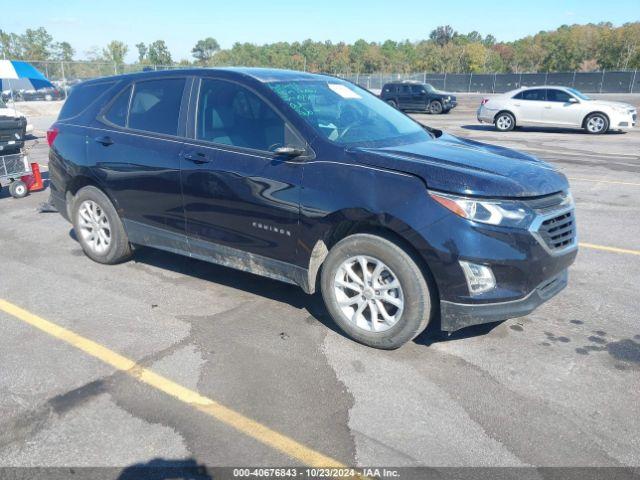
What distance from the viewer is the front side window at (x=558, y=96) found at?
18250 millimetres

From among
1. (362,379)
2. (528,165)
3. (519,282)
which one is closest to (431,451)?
(362,379)

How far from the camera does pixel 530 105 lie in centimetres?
1884

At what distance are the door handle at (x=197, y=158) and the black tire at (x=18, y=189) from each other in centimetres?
591

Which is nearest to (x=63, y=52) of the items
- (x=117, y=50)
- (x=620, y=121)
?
(x=117, y=50)

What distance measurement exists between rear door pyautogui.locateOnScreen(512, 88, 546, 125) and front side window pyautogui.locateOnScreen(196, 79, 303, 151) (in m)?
16.8

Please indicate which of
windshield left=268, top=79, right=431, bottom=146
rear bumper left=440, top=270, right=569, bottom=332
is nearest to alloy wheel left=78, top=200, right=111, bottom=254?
windshield left=268, top=79, right=431, bottom=146

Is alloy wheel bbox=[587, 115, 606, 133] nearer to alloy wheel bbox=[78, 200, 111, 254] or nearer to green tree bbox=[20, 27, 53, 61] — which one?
alloy wheel bbox=[78, 200, 111, 254]

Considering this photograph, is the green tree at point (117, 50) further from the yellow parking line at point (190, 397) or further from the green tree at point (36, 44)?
the yellow parking line at point (190, 397)

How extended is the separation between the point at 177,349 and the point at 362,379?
133 centimetres

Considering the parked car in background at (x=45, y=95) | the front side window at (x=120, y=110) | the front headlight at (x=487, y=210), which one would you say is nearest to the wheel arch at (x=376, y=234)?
the front headlight at (x=487, y=210)

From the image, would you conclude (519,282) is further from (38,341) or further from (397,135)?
(38,341)

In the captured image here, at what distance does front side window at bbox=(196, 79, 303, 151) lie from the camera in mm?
4031

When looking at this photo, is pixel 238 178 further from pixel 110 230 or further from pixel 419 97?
pixel 419 97

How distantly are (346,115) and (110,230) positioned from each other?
2.58m
